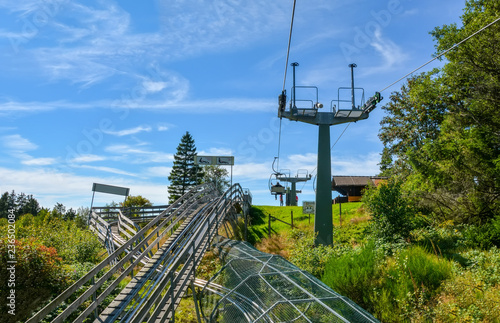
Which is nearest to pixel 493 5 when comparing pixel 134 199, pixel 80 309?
pixel 80 309

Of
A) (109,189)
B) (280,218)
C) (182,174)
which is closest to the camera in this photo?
(109,189)

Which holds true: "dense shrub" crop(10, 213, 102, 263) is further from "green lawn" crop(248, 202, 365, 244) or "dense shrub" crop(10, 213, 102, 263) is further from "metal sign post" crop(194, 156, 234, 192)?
"metal sign post" crop(194, 156, 234, 192)

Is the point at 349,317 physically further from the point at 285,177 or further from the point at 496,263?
the point at 285,177

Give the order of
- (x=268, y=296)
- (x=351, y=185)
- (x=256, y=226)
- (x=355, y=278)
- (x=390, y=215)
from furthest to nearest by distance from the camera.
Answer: (x=351, y=185)
(x=256, y=226)
(x=390, y=215)
(x=355, y=278)
(x=268, y=296)

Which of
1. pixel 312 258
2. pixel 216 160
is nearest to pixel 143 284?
pixel 312 258

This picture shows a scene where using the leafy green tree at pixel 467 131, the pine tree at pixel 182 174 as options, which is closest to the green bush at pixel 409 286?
the leafy green tree at pixel 467 131

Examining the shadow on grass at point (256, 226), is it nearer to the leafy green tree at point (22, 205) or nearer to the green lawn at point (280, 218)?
the green lawn at point (280, 218)

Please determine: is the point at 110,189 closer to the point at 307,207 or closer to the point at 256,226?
the point at 256,226

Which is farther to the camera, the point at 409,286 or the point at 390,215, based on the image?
the point at 390,215

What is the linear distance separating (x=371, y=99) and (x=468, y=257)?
9364 millimetres

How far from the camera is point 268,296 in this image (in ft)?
27.7

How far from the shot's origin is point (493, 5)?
17641 millimetres

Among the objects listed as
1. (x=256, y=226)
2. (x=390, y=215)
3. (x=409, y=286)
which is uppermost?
(x=390, y=215)

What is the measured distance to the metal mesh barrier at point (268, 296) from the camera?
7.46 metres
